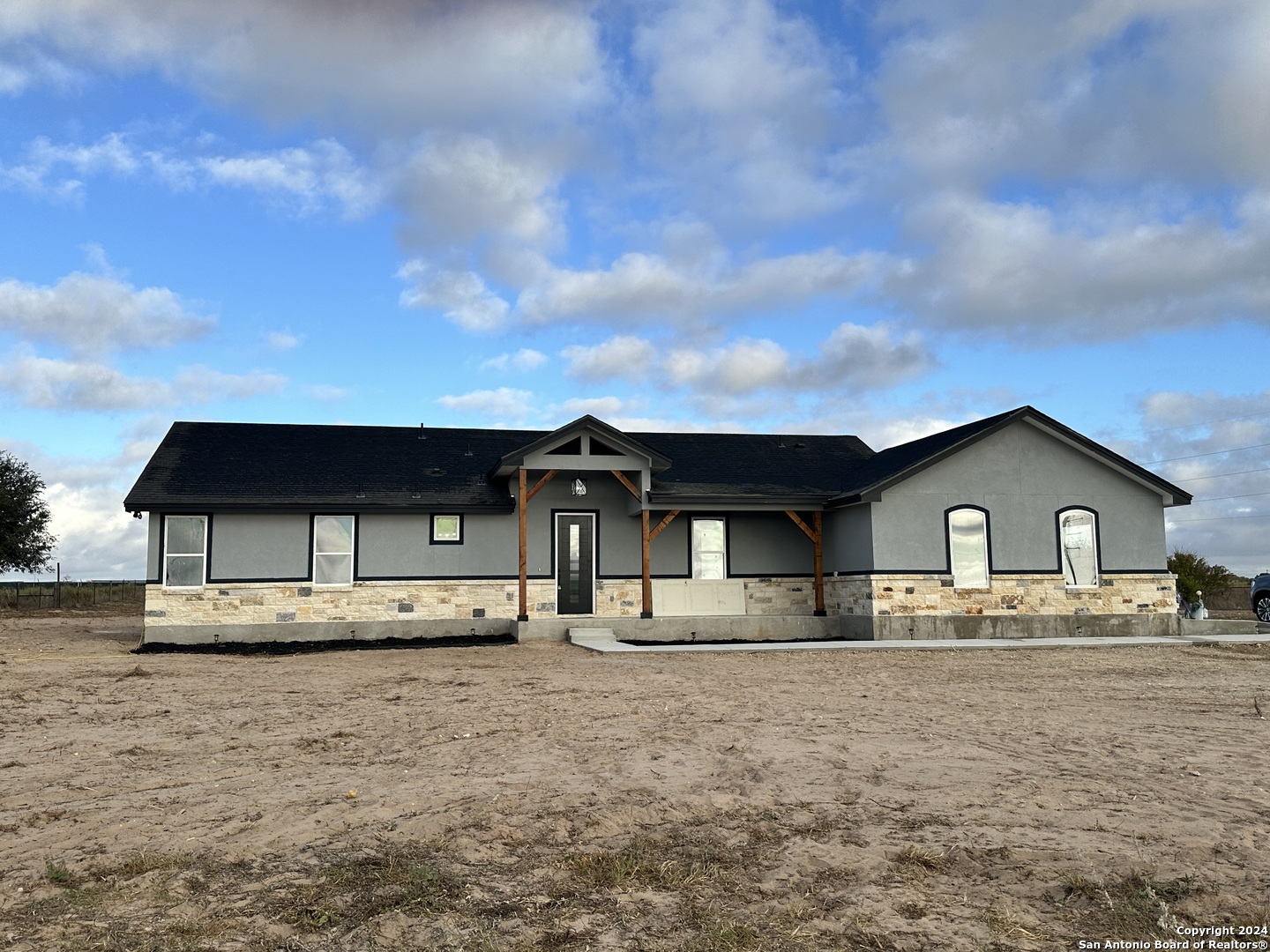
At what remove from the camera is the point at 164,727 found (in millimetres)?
9016

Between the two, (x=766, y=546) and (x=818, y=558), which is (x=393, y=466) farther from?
(x=818, y=558)

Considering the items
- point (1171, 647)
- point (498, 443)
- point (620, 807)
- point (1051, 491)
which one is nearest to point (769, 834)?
point (620, 807)

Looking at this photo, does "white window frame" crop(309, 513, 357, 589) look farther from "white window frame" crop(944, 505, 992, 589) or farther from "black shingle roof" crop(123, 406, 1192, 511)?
"white window frame" crop(944, 505, 992, 589)

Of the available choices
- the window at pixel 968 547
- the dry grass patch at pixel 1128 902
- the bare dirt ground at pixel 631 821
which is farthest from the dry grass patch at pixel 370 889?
the window at pixel 968 547

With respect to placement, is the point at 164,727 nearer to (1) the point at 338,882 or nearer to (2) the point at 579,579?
(1) the point at 338,882

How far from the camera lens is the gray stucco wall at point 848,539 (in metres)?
19.3

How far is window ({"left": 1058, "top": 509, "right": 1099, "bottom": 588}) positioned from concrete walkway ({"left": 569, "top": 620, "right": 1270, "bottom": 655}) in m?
1.48

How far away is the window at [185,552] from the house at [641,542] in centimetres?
3

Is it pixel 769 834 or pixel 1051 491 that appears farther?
pixel 1051 491

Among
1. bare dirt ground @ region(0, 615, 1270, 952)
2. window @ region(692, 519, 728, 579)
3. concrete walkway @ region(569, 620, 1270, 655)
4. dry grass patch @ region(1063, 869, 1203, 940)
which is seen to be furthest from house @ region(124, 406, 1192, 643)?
dry grass patch @ region(1063, 869, 1203, 940)

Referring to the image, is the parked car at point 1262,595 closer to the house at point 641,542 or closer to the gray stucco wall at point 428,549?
the house at point 641,542

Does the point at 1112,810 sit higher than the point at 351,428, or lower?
lower

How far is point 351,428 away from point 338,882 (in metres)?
19.6

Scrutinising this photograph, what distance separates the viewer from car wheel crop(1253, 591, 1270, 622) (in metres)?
24.1
